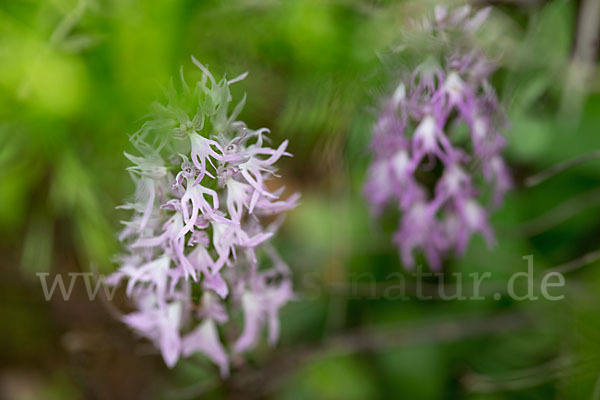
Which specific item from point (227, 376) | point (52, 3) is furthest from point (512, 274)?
point (52, 3)

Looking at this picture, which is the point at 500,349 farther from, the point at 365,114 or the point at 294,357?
the point at 365,114

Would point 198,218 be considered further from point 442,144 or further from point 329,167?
point 329,167

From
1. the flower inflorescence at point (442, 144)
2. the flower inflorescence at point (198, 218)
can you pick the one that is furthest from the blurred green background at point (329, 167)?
the flower inflorescence at point (198, 218)

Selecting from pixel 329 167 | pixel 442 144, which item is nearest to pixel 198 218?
pixel 442 144

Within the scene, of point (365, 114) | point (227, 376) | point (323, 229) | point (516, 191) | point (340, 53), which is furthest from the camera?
point (323, 229)

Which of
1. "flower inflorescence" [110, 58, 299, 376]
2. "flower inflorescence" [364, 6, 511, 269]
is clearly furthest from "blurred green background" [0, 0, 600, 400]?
"flower inflorescence" [110, 58, 299, 376]

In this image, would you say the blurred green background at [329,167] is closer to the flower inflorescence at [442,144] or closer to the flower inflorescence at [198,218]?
the flower inflorescence at [442,144]
